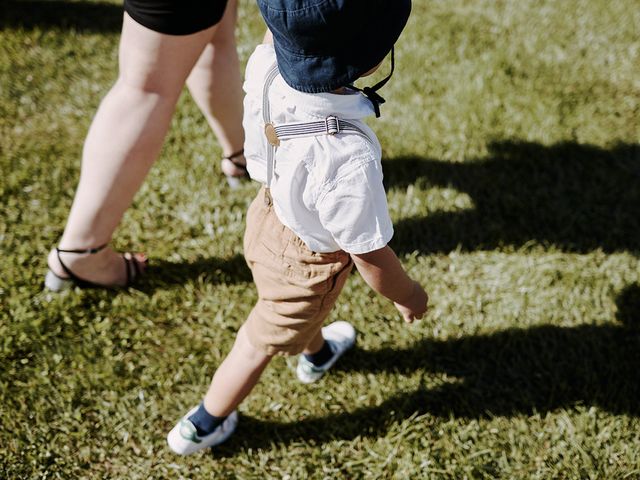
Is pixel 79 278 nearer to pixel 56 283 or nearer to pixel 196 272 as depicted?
pixel 56 283

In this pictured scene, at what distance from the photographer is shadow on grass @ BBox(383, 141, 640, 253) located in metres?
2.84

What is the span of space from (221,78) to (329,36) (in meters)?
1.47

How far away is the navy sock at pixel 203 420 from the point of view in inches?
81.5

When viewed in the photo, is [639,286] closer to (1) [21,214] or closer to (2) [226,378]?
(2) [226,378]

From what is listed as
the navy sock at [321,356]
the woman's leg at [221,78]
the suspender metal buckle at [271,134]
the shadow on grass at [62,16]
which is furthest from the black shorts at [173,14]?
the shadow on grass at [62,16]

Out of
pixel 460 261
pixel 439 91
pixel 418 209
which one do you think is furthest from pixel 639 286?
pixel 439 91

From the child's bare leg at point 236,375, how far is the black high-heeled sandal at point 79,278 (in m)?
0.77

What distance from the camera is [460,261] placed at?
2762 mm

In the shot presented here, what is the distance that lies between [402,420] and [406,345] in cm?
32

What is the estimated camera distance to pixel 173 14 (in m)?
1.91

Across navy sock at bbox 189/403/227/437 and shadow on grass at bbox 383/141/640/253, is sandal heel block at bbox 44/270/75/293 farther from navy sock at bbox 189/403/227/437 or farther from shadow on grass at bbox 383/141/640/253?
shadow on grass at bbox 383/141/640/253

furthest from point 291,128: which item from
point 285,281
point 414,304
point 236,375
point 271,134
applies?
point 236,375

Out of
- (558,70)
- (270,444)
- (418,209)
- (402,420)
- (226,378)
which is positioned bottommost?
(270,444)

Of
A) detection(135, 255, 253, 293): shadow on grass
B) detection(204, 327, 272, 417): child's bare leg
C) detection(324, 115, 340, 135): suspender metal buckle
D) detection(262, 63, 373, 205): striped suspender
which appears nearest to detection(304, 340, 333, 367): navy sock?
detection(204, 327, 272, 417): child's bare leg
